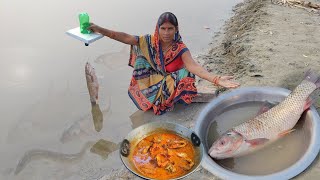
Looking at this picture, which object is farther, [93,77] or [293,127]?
[93,77]

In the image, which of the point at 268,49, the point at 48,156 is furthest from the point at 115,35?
the point at 268,49

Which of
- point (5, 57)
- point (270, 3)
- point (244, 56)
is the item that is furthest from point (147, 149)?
point (270, 3)

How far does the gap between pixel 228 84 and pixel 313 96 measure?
1.28 metres

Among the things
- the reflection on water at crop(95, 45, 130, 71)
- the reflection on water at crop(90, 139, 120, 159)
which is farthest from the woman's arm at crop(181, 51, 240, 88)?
the reflection on water at crop(95, 45, 130, 71)

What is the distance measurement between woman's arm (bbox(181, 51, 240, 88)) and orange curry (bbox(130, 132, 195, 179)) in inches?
27.0

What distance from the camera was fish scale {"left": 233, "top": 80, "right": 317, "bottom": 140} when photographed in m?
3.51

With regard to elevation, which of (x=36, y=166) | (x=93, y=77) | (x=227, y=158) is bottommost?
(x=36, y=166)

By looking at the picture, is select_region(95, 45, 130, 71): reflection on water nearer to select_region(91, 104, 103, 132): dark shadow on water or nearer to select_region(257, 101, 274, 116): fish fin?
select_region(91, 104, 103, 132): dark shadow on water

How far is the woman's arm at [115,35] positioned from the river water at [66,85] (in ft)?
3.22

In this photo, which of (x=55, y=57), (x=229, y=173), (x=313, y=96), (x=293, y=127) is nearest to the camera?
(x=229, y=173)

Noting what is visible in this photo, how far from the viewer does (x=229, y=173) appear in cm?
314

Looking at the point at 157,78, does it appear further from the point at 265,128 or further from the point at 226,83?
the point at 265,128

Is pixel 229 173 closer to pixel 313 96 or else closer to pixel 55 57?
pixel 313 96

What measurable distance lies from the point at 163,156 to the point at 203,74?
1.10 m
